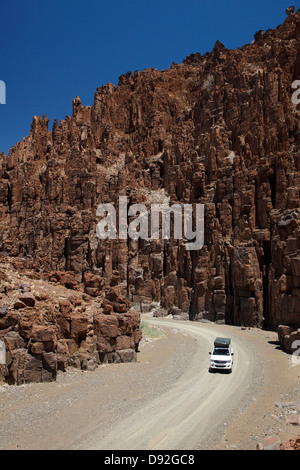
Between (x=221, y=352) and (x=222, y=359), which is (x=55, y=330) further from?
(x=221, y=352)

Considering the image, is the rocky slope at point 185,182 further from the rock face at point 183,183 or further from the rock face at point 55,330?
the rock face at point 55,330

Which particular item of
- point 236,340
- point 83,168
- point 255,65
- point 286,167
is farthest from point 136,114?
point 236,340

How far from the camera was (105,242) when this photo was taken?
2130 inches

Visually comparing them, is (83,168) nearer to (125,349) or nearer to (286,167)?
(286,167)

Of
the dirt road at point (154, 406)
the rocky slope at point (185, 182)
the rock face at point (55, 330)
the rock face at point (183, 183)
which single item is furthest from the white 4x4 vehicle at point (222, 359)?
the rocky slope at point (185, 182)

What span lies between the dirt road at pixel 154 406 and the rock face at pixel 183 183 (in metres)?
2.44

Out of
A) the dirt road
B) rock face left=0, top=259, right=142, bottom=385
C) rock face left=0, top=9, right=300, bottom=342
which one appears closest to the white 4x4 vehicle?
the dirt road

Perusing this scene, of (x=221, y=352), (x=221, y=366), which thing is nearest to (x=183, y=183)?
(x=221, y=352)

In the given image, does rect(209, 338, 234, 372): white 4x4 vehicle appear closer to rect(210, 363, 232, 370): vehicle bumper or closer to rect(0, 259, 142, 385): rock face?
rect(210, 363, 232, 370): vehicle bumper

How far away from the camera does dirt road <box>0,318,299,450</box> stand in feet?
38.8

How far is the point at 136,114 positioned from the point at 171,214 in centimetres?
2952

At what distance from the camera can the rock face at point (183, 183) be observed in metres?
35.2

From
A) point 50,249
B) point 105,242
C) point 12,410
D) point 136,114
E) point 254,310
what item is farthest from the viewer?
point 136,114

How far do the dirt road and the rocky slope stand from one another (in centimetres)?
897
